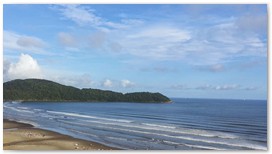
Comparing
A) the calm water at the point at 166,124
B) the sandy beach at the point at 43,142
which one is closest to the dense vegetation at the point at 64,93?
the calm water at the point at 166,124

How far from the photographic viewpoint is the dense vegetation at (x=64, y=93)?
6.40 m

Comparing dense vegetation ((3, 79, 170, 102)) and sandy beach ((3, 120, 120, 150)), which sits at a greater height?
dense vegetation ((3, 79, 170, 102))

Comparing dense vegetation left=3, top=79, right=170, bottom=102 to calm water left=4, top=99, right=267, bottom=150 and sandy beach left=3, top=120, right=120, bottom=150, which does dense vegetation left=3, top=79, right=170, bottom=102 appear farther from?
sandy beach left=3, top=120, right=120, bottom=150

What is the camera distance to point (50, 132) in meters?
8.24

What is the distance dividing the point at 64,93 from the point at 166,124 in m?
2.09

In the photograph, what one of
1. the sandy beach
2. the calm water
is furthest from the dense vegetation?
the sandy beach

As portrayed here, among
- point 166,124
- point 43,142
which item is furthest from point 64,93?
point 166,124

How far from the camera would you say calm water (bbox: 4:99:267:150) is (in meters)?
6.55

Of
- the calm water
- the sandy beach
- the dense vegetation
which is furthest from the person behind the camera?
the calm water

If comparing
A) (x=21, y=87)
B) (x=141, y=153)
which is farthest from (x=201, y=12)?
(x=21, y=87)

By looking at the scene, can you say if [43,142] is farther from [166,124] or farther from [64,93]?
[166,124]

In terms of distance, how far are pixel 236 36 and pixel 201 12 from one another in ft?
2.06

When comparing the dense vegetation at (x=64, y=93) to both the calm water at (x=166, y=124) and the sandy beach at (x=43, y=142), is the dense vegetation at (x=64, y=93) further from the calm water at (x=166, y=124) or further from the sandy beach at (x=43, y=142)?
the sandy beach at (x=43, y=142)

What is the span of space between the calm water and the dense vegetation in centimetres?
13
